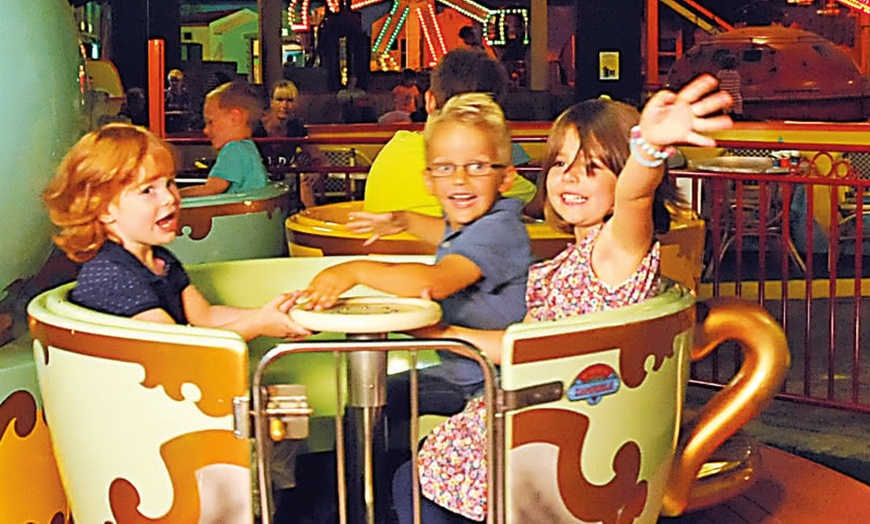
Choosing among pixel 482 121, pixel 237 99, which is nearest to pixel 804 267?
pixel 237 99

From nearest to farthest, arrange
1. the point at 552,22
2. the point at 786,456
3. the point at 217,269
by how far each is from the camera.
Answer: the point at 217,269 → the point at 786,456 → the point at 552,22

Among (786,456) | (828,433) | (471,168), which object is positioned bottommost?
(828,433)

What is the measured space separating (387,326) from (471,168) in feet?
1.89

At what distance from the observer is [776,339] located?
6.61ft

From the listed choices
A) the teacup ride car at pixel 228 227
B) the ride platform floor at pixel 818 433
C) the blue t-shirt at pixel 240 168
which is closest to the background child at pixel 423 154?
the teacup ride car at pixel 228 227

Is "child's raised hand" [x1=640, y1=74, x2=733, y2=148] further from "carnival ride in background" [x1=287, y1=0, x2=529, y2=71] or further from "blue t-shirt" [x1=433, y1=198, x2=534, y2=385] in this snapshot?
"carnival ride in background" [x1=287, y1=0, x2=529, y2=71]

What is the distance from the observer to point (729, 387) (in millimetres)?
2043

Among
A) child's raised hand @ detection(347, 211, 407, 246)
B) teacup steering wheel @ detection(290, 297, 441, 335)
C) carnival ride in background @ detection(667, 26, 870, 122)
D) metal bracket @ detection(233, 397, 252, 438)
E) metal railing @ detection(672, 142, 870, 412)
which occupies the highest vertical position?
carnival ride in background @ detection(667, 26, 870, 122)

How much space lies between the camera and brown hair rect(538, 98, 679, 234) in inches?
78.3

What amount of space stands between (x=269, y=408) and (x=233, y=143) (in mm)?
2474

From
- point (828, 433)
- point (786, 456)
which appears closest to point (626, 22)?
point (828, 433)

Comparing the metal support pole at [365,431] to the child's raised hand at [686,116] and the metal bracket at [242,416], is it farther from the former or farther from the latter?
the child's raised hand at [686,116]

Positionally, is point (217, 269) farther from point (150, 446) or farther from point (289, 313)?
point (150, 446)

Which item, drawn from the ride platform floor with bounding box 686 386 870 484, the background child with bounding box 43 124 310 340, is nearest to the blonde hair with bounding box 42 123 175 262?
the background child with bounding box 43 124 310 340
